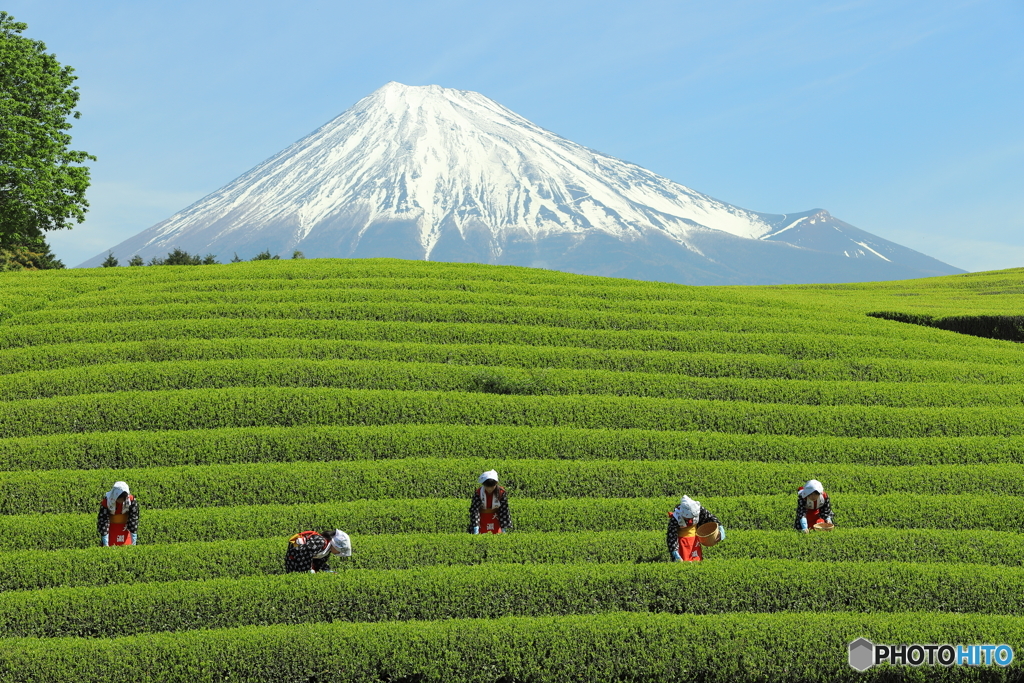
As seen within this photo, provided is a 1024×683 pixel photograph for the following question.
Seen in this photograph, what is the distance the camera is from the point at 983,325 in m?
31.0

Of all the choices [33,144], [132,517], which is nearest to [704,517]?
[132,517]

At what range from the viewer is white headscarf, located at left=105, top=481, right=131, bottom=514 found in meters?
13.6

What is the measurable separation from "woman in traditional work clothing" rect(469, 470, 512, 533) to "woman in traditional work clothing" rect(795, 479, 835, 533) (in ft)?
18.9

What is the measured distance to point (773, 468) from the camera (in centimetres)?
1789

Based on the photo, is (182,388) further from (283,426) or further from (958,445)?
(958,445)

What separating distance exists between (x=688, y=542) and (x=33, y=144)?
43.7 metres

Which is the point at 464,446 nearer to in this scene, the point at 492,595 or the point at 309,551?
the point at 309,551

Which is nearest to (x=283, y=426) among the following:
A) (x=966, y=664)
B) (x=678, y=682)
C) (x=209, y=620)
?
(x=209, y=620)

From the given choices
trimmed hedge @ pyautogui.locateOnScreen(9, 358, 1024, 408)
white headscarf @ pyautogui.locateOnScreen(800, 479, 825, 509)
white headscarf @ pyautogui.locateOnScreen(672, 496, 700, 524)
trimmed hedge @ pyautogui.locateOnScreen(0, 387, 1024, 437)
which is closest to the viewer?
white headscarf @ pyautogui.locateOnScreen(672, 496, 700, 524)

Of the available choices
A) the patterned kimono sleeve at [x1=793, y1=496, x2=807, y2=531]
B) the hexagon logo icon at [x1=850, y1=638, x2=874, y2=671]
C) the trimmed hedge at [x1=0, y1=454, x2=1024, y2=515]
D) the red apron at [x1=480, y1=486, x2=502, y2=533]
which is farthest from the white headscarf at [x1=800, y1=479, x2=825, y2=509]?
the red apron at [x1=480, y1=486, x2=502, y2=533]

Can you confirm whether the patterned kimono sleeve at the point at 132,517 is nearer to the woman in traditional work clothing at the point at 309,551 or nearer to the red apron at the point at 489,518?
the woman in traditional work clothing at the point at 309,551

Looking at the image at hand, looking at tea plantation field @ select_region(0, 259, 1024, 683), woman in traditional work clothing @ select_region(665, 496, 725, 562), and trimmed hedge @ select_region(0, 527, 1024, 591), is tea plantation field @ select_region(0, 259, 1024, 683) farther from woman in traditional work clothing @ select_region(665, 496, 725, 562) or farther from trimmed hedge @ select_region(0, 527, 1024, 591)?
woman in traditional work clothing @ select_region(665, 496, 725, 562)

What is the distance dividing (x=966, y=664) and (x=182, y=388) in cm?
2038

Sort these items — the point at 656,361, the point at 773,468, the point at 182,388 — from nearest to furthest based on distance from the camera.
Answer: the point at 773,468
the point at 182,388
the point at 656,361
